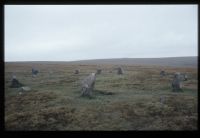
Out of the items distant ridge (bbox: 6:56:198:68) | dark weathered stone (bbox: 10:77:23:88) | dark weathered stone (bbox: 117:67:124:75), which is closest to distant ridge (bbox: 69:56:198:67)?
distant ridge (bbox: 6:56:198:68)

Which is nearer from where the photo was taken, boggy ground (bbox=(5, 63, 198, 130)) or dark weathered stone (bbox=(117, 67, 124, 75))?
boggy ground (bbox=(5, 63, 198, 130))

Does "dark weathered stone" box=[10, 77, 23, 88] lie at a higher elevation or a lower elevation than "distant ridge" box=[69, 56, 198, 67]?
lower

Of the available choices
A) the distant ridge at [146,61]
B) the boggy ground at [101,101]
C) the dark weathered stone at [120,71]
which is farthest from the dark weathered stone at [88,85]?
the dark weathered stone at [120,71]

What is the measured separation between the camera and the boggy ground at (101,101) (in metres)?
4.55

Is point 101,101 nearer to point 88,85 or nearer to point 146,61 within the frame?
point 88,85

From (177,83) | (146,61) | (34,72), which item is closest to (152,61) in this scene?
(146,61)

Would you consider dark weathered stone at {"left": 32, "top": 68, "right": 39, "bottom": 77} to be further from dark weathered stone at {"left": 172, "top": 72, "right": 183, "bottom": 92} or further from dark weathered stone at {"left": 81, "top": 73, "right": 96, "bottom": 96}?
dark weathered stone at {"left": 172, "top": 72, "right": 183, "bottom": 92}

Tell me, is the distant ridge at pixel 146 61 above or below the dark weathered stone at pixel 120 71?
above

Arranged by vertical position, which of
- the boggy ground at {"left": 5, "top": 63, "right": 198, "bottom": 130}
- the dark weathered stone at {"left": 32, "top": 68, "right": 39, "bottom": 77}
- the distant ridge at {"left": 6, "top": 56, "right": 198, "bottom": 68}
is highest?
the distant ridge at {"left": 6, "top": 56, "right": 198, "bottom": 68}

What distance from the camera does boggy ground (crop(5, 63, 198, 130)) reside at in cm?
455

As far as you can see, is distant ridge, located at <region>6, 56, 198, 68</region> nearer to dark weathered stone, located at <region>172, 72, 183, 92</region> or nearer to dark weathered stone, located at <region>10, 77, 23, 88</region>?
dark weathered stone, located at <region>172, 72, 183, 92</region>

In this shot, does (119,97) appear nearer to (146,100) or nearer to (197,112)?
(146,100)

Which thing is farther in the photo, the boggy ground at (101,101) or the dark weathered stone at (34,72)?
the dark weathered stone at (34,72)

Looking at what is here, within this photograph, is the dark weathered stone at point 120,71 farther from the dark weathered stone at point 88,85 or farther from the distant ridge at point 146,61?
the dark weathered stone at point 88,85
